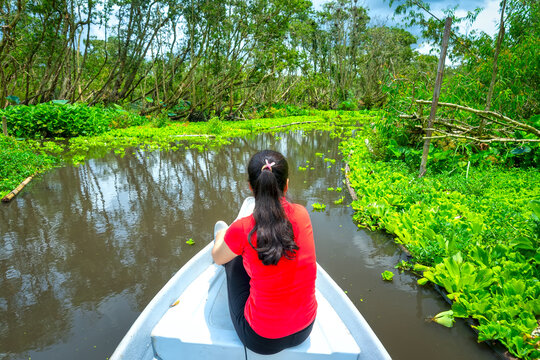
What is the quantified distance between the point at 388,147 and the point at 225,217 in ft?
13.2

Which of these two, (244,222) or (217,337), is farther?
(217,337)

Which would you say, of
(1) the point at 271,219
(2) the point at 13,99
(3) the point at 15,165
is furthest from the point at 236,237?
(2) the point at 13,99

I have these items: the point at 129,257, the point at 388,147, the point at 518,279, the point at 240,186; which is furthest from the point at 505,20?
the point at 129,257

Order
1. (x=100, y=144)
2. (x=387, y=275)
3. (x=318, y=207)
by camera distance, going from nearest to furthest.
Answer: (x=387, y=275) → (x=318, y=207) → (x=100, y=144)

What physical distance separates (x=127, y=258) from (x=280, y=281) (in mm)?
2661

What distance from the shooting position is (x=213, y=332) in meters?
1.80

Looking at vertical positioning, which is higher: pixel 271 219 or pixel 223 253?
pixel 271 219

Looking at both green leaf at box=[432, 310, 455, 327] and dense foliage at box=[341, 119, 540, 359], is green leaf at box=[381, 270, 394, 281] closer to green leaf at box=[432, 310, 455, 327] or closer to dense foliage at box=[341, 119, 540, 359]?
dense foliage at box=[341, 119, 540, 359]

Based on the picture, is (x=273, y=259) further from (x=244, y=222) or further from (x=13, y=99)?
(x=13, y=99)

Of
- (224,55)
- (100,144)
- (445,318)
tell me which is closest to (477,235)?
(445,318)

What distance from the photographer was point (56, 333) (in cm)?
238

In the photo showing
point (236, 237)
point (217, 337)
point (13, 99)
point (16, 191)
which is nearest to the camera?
point (236, 237)

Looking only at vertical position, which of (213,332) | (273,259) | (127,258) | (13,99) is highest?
(13,99)

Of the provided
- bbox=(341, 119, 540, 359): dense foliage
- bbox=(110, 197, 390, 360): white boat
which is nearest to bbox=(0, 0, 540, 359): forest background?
bbox=(341, 119, 540, 359): dense foliage
